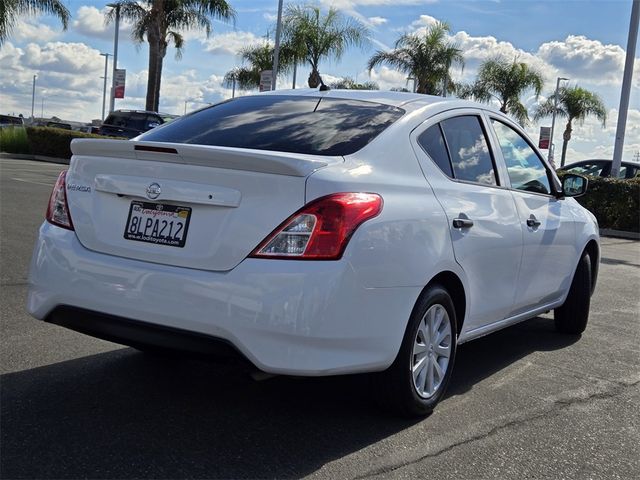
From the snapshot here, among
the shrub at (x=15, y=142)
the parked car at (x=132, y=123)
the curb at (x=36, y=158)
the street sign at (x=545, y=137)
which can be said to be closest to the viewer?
the parked car at (x=132, y=123)

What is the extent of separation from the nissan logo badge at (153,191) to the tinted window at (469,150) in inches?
68.8

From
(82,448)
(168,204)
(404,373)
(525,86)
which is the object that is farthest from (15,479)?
(525,86)

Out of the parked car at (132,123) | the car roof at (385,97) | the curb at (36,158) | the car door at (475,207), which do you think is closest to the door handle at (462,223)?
the car door at (475,207)

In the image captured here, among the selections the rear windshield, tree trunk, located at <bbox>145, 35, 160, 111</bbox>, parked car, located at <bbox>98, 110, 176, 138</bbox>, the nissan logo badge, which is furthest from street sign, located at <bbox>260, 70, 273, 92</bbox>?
the nissan logo badge

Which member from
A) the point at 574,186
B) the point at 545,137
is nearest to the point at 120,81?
the point at 545,137

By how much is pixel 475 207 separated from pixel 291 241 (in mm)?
1491

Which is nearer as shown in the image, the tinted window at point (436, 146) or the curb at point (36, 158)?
the tinted window at point (436, 146)

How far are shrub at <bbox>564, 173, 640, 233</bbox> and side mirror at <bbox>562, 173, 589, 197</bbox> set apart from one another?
1333 cm

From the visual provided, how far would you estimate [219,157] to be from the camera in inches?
135

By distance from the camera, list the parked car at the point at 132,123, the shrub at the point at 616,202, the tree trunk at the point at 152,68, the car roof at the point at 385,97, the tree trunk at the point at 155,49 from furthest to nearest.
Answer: the tree trunk at the point at 152,68 → the tree trunk at the point at 155,49 → the parked car at the point at 132,123 → the shrub at the point at 616,202 → the car roof at the point at 385,97

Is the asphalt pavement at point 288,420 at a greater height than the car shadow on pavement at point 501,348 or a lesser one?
lesser

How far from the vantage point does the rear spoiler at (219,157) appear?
3344mm

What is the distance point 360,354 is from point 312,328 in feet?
1.07

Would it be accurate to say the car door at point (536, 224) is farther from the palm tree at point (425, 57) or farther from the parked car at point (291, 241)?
the palm tree at point (425, 57)
